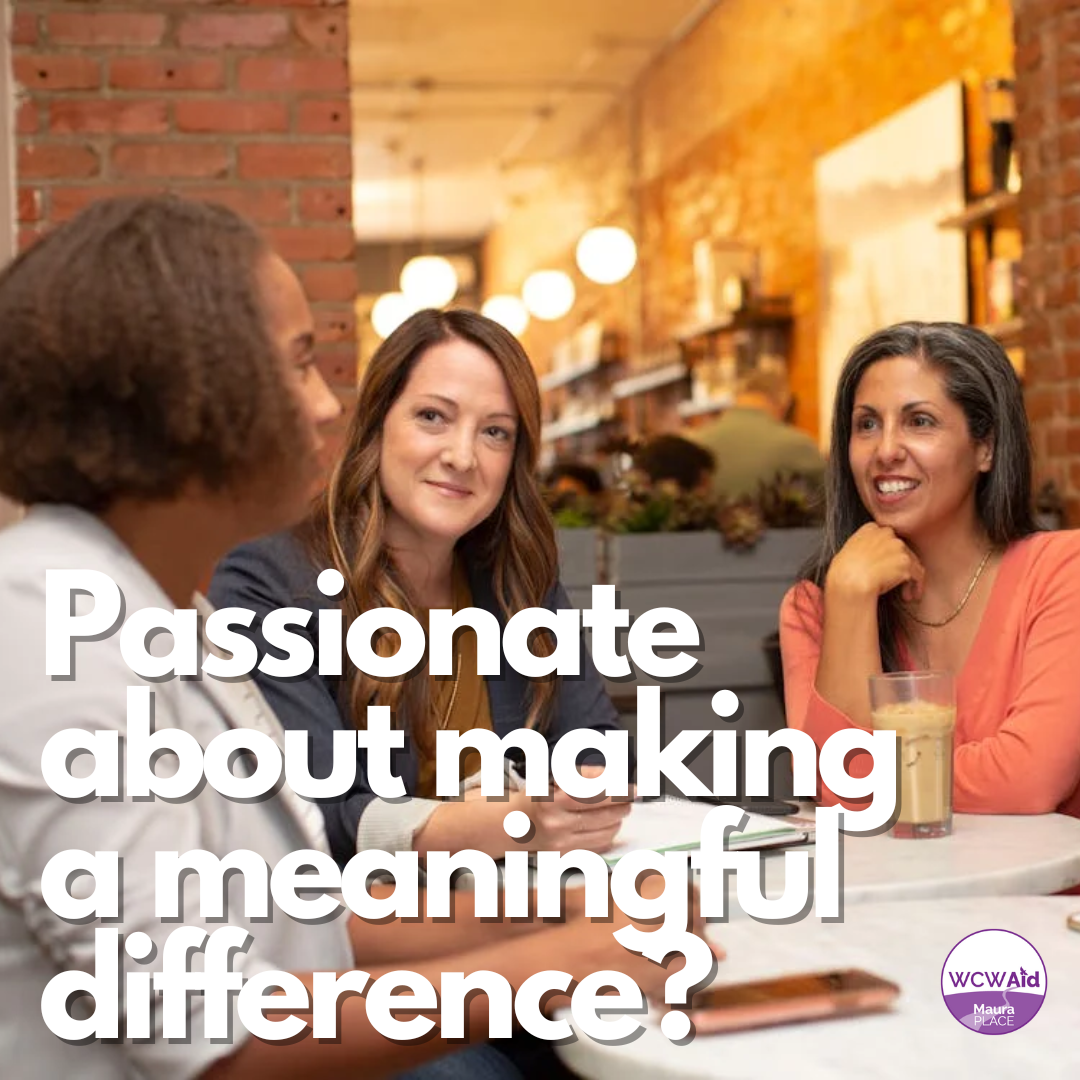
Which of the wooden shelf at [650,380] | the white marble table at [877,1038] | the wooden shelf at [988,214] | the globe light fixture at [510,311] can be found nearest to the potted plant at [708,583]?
the wooden shelf at [988,214]

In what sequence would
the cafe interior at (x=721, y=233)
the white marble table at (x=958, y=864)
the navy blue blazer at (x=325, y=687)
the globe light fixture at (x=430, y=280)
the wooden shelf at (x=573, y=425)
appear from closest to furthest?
the cafe interior at (x=721, y=233)
the white marble table at (x=958, y=864)
the navy blue blazer at (x=325, y=687)
the globe light fixture at (x=430, y=280)
the wooden shelf at (x=573, y=425)

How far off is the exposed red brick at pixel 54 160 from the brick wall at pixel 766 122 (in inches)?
126

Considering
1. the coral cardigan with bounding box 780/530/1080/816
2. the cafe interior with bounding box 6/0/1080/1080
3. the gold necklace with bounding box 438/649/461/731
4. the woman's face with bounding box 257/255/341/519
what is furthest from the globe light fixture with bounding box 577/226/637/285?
the woman's face with bounding box 257/255/341/519

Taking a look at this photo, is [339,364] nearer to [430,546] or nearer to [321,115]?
[321,115]

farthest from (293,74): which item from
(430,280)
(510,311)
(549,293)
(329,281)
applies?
(510,311)

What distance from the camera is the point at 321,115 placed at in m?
3.20

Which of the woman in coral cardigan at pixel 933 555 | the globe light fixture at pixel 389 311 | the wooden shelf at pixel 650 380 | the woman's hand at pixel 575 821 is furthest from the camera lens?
the globe light fixture at pixel 389 311

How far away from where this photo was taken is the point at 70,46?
3.15 m

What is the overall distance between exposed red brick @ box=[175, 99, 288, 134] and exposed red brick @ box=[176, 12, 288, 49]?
4.7 inches

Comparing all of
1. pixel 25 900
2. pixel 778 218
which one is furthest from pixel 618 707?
pixel 778 218

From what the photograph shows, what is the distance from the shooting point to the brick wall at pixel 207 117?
123 inches

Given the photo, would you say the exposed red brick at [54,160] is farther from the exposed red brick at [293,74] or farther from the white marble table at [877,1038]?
the white marble table at [877,1038]

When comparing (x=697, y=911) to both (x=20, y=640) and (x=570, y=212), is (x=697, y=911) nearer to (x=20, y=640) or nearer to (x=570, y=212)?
(x=20, y=640)

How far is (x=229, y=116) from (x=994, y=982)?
2.57 meters
